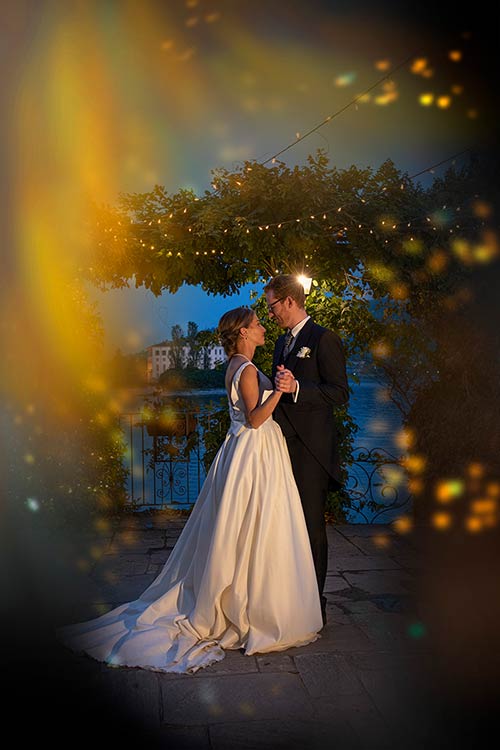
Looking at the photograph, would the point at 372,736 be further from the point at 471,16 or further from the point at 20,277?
the point at 20,277

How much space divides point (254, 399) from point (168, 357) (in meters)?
3.65

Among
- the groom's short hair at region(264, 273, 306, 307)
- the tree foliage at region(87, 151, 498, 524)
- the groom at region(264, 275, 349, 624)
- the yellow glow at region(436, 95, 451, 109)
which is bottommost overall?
the groom at region(264, 275, 349, 624)

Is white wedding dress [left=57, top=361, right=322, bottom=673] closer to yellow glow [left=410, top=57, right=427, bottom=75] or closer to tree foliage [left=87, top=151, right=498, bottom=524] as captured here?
tree foliage [left=87, top=151, right=498, bottom=524]

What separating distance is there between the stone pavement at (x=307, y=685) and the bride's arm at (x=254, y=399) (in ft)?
3.63

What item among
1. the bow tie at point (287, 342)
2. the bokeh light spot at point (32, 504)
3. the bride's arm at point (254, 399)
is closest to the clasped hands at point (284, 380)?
the bride's arm at point (254, 399)

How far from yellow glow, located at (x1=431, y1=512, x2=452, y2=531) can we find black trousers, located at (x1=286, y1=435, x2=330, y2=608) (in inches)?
108

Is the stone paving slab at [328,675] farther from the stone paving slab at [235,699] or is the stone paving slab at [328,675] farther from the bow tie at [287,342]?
the bow tie at [287,342]

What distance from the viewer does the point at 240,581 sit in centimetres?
330

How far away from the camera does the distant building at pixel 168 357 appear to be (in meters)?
6.71

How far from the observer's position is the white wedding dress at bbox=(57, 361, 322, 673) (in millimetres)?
3270

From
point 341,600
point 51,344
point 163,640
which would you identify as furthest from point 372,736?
point 51,344

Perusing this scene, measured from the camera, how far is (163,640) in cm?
326

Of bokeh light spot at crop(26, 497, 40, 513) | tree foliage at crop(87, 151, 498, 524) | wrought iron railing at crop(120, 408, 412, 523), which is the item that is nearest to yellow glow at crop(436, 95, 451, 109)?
tree foliage at crop(87, 151, 498, 524)

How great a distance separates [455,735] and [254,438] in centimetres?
154
